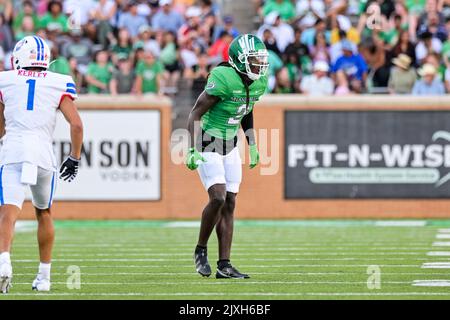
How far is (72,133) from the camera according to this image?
8938mm

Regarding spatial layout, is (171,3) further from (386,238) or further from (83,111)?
(386,238)

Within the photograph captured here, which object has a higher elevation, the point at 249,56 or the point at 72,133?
the point at 249,56

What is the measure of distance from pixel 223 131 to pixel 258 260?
1.91 meters

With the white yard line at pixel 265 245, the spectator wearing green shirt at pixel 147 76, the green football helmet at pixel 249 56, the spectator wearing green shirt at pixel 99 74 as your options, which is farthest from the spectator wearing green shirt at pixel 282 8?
the green football helmet at pixel 249 56

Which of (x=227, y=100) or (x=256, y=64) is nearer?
(x=256, y=64)

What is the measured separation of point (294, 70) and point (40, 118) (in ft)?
34.0

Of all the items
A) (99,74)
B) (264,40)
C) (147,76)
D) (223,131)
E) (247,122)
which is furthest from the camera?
(264,40)

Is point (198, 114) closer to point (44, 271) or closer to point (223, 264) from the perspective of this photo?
point (223, 264)

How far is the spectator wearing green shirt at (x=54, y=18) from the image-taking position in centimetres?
2012

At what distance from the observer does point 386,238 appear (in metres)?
14.2

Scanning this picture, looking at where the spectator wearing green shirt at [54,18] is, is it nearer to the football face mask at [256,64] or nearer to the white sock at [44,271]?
the football face mask at [256,64]

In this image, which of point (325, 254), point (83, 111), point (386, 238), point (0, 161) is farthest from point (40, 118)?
point (83, 111)

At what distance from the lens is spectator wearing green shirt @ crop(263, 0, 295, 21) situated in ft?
66.7

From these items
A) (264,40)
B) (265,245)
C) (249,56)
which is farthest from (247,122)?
(264,40)
